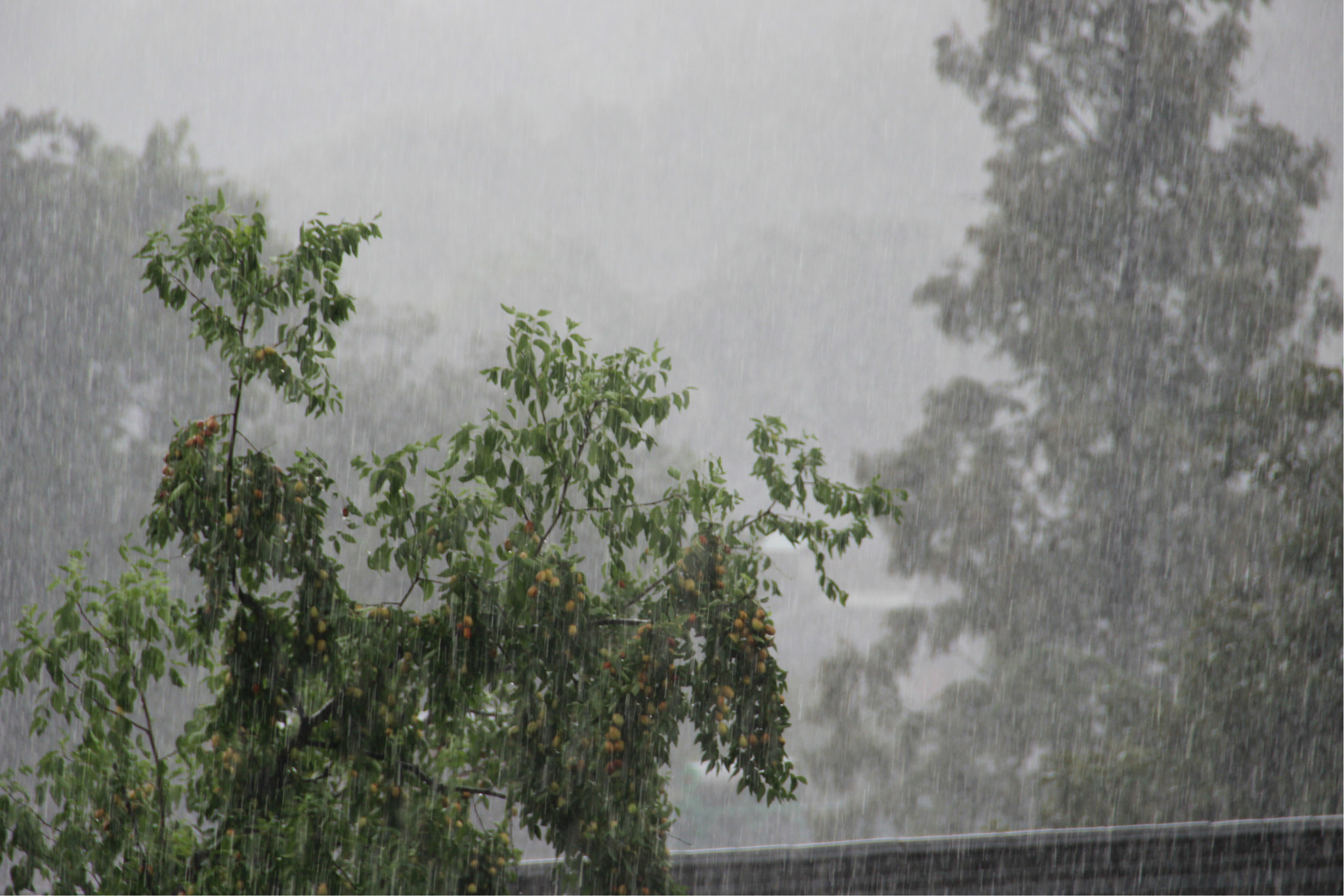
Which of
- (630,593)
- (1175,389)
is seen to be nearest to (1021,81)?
(1175,389)

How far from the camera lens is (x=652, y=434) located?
8016mm

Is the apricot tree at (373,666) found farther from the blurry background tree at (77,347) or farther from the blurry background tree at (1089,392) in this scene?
the blurry background tree at (77,347)

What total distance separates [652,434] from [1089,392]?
11.2 feet

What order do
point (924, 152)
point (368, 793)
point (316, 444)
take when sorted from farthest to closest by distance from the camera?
point (924, 152) < point (316, 444) < point (368, 793)

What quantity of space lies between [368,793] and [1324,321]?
8.30 m

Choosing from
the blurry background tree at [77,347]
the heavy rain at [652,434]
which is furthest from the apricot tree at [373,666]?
the blurry background tree at [77,347]

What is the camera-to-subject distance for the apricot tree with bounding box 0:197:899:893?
1478mm

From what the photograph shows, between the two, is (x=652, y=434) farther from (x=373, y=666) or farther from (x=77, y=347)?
(x=373, y=666)

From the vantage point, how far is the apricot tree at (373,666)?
1478 mm

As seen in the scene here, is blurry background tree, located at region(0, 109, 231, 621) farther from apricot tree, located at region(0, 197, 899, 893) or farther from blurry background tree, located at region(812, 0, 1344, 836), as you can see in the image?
apricot tree, located at region(0, 197, 899, 893)

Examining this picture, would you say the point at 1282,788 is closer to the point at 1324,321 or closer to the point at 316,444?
the point at 1324,321

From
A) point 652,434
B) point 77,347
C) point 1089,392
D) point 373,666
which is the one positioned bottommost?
point 373,666

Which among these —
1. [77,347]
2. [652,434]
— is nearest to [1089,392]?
[652,434]

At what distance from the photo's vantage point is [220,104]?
1480cm
